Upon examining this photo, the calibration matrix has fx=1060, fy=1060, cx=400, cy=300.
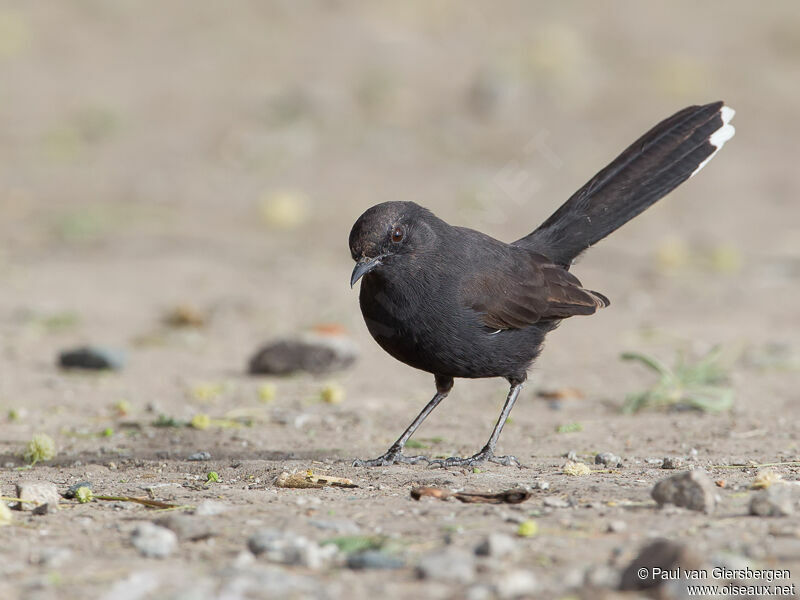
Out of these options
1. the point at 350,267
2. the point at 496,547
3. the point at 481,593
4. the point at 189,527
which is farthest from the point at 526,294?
the point at 350,267

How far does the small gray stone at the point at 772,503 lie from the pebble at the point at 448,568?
1.17 m

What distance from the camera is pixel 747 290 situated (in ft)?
34.9

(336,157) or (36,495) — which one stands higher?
(336,157)

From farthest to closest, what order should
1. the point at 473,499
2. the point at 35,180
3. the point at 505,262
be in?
1. the point at 35,180
2. the point at 505,262
3. the point at 473,499

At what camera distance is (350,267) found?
1148 centimetres

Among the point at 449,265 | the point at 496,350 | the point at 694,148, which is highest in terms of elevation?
the point at 694,148

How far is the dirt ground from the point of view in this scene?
148 inches

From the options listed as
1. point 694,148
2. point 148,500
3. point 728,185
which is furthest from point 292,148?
point 148,500

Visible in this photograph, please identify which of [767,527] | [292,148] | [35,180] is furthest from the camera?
[292,148]

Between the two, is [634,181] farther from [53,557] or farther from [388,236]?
[53,557]

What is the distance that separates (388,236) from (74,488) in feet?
6.28

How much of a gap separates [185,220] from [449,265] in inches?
319

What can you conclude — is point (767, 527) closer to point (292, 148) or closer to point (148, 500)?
point (148, 500)

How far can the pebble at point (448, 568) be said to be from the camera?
3256 millimetres
